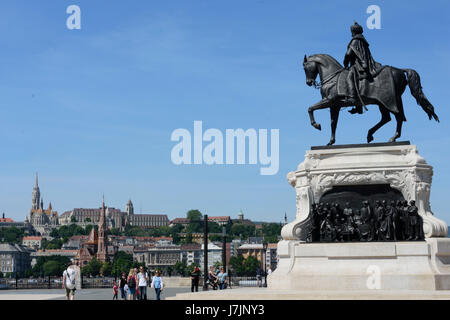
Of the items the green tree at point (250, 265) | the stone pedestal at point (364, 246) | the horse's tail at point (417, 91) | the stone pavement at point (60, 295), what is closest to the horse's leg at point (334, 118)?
the stone pedestal at point (364, 246)

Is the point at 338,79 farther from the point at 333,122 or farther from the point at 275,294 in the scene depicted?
the point at 275,294

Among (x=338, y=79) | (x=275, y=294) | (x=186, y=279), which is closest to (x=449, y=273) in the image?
(x=275, y=294)

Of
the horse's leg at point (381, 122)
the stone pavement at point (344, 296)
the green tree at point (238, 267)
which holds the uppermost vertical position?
the horse's leg at point (381, 122)

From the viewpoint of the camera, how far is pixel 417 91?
22438 mm

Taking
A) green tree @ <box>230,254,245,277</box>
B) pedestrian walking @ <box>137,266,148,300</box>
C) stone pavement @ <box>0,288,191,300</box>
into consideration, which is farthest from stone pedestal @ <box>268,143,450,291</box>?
green tree @ <box>230,254,245,277</box>

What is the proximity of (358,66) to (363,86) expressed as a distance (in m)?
0.68

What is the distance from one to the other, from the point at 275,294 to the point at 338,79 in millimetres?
7964

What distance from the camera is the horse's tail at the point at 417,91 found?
2245cm

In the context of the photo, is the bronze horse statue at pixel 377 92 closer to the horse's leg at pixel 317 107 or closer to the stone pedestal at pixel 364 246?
the horse's leg at pixel 317 107

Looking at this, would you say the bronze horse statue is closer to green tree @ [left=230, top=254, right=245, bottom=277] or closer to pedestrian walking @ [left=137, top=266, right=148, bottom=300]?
pedestrian walking @ [left=137, top=266, right=148, bottom=300]

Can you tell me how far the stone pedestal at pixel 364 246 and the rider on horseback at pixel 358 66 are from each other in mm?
1574
